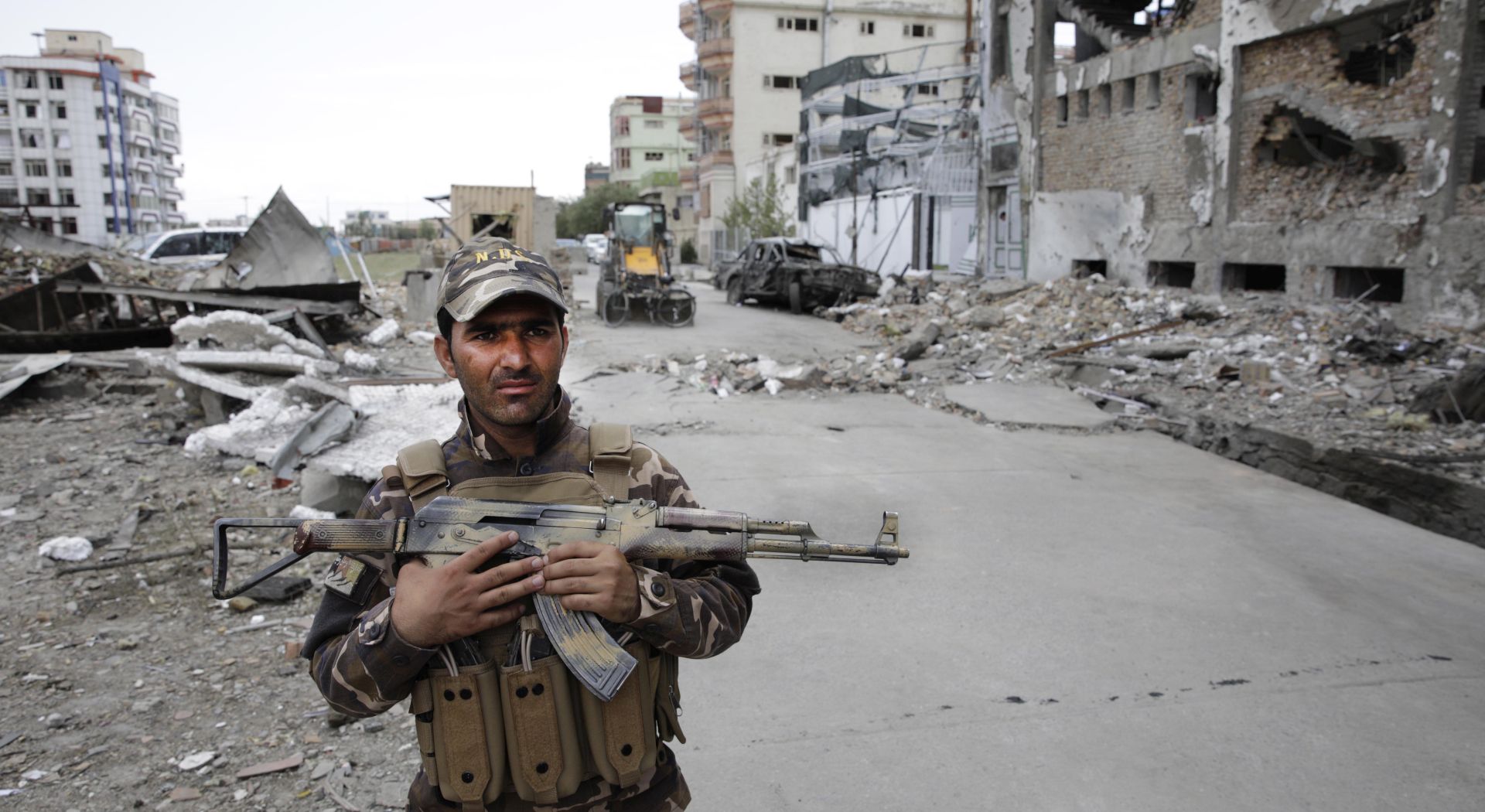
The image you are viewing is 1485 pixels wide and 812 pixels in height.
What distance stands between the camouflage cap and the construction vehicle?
13999 mm

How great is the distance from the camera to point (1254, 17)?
12250mm

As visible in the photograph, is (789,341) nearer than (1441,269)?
No

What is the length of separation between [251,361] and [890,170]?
18.5 meters

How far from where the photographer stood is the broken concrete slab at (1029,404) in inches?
328

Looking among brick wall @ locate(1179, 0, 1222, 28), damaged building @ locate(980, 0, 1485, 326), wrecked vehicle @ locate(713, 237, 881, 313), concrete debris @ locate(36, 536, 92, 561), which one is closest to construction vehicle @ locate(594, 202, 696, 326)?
wrecked vehicle @ locate(713, 237, 881, 313)

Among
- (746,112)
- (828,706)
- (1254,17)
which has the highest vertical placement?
(746,112)

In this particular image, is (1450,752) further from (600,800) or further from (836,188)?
(836,188)

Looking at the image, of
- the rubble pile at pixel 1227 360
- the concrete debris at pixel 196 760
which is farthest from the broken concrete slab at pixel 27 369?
the rubble pile at pixel 1227 360

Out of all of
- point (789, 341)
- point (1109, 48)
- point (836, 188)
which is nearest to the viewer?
point (789, 341)

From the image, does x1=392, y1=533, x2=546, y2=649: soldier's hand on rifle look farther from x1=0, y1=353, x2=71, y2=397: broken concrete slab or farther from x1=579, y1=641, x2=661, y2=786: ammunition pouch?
x1=0, y1=353, x2=71, y2=397: broken concrete slab

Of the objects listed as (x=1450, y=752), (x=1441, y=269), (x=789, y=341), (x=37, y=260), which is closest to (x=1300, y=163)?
(x=1441, y=269)

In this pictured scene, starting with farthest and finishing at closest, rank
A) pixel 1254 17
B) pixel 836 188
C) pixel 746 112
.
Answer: pixel 746 112 < pixel 836 188 < pixel 1254 17

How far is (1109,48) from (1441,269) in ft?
23.5

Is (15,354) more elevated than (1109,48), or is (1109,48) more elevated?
(1109,48)
